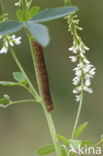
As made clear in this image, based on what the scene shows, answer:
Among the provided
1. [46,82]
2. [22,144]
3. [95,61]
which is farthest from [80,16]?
[46,82]

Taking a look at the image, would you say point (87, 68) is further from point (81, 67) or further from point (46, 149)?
point (46, 149)

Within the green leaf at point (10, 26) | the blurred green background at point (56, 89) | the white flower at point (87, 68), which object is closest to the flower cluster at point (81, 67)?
the white flower at point (87, 68)

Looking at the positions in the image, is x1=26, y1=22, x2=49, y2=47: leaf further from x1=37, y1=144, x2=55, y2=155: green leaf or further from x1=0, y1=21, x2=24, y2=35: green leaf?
x1=37, y1=144, x2=55, y2=155: green leaf

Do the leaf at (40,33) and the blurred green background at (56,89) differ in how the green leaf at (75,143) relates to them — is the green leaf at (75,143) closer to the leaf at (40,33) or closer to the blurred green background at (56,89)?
the leaf at (40,33)

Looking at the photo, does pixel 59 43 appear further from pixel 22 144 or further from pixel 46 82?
pixel 46 82

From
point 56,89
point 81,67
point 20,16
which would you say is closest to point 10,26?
point 20,16

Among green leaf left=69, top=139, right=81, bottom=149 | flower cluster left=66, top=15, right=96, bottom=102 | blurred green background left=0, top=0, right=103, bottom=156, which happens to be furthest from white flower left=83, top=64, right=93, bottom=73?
blurred green background left=0, top=0, right=103, bottom=156
